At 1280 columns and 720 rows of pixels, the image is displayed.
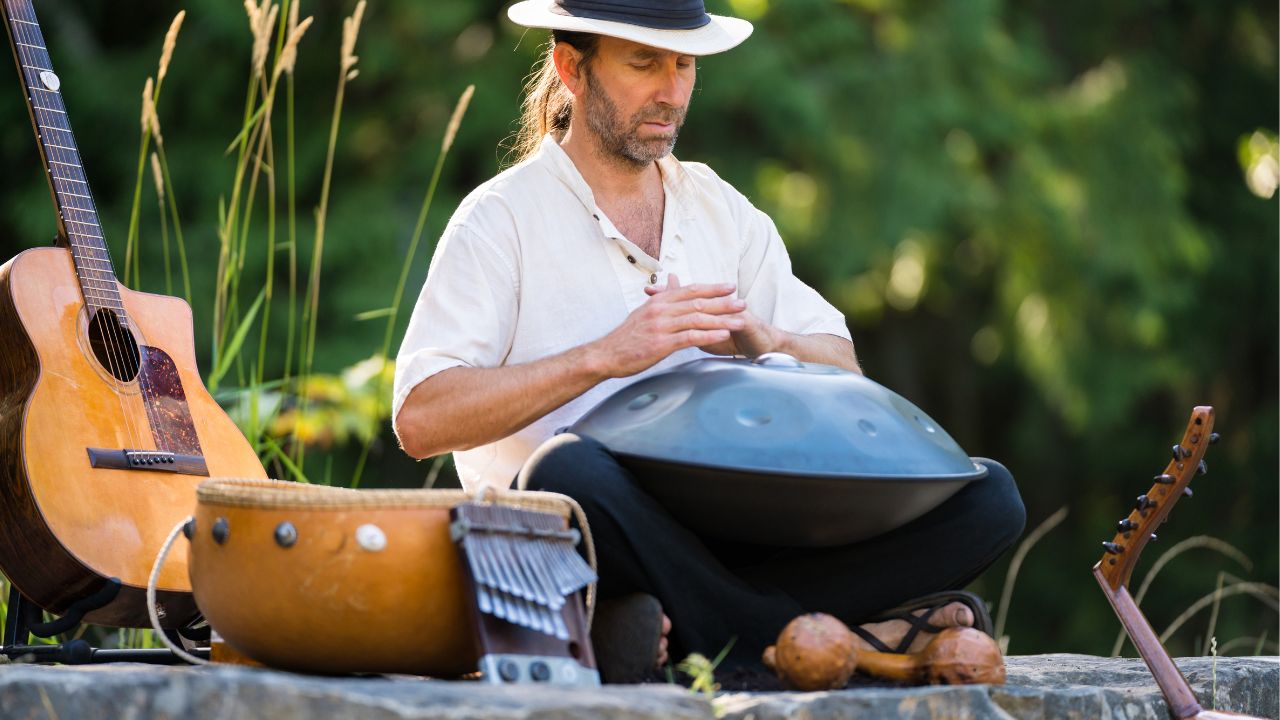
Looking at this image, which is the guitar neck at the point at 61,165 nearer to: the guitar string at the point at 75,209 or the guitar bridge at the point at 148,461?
the guitar string at the point at 75,209

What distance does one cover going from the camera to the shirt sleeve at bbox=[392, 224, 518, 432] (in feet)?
8.08

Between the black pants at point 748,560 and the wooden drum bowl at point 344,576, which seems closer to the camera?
the wooden drum bowl at point 344,576

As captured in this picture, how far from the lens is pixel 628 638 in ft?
7.15

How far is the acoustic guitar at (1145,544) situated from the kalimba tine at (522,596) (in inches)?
29.9

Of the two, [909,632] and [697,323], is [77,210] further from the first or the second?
[909,632]

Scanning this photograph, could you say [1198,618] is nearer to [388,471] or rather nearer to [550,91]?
[388,471]

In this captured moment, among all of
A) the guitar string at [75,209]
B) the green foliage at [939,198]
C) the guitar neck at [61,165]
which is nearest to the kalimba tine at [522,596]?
the guitar string at [75,209]

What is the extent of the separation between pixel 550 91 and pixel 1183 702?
156 cm

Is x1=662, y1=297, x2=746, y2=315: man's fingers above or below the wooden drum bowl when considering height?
above

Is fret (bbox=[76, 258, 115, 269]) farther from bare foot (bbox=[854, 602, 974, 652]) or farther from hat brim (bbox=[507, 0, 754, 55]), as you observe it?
bare foot (bbox=[854, 602, 974, 652])

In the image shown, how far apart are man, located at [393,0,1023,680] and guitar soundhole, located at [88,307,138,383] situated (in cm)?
48

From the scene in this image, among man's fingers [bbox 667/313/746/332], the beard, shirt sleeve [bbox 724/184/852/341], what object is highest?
the beard

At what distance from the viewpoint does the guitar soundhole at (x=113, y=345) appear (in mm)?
2559

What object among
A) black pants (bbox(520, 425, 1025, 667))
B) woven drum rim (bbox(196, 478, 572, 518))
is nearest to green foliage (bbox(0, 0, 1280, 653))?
black pants (bbox(520, 425, 1025, 667))
